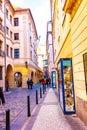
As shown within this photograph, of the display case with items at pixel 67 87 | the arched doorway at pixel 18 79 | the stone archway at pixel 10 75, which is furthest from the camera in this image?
the arched doorway at pixel 18 79

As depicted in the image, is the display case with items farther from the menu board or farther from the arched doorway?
the arched doorway

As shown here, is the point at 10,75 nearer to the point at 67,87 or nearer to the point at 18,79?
the point at 18,79

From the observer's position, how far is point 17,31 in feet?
117

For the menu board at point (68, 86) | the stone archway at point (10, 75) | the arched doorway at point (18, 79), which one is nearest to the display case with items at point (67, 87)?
the menu board at point (68, 86)

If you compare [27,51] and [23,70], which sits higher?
[27,51]

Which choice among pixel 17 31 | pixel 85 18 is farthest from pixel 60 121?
pixel 17 31

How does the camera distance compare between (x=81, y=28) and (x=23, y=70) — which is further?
(x=23, y=70)

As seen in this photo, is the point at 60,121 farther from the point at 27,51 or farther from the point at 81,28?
the point at 27,51

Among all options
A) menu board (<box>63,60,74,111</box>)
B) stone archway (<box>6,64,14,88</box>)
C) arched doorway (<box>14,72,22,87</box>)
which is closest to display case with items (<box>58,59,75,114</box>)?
menu board (<box>63,60,74,111</box>)

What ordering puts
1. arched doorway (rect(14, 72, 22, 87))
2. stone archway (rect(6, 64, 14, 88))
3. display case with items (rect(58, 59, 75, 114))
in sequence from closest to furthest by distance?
1. display case with items (rect(58, 59, 75, 114))
2. stone archway (rect(6, 64, 14, 88))
3. arched doorway (rect(14, 72, 22, 87))

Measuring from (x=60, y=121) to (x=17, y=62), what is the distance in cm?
2810

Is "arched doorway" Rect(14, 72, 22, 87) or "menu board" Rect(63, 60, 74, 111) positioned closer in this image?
"menu board" Rect(63, 60, 74, 111)

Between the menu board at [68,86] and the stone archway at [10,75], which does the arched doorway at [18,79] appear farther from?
the menu board at [68,86]

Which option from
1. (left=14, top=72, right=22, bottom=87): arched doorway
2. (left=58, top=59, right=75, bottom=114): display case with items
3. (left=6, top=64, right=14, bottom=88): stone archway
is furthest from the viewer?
(left=14, top=72, right=22, bottom=87): arched doorway
